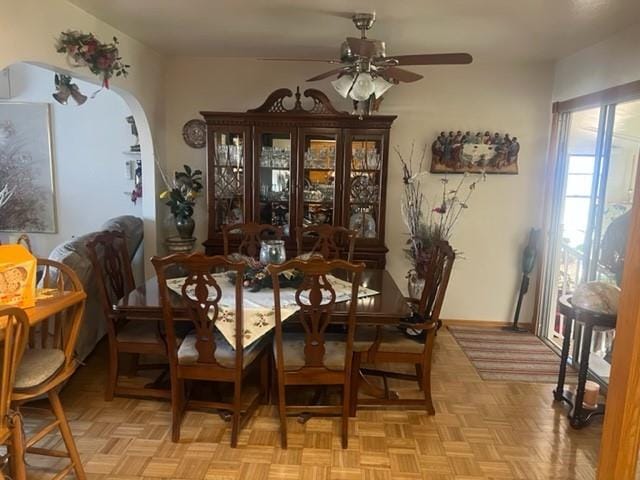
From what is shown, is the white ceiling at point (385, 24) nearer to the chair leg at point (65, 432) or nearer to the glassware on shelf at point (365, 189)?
the glassware on shelf at point (365, 189)

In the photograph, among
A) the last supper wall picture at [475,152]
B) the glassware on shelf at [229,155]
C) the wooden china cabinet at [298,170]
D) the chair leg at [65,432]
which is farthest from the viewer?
the last supper wall picture at [475,152]

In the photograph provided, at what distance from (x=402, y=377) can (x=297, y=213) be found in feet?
5.56

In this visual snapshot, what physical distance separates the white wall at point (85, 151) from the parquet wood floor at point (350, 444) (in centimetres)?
213

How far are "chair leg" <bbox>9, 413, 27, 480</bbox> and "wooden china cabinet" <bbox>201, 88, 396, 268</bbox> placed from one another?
8.26 ft

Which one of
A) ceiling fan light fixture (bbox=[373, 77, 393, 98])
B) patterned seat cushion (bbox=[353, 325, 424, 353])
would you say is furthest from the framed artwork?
patterned seat cushion (bbox=[353, 325, 424, 353])

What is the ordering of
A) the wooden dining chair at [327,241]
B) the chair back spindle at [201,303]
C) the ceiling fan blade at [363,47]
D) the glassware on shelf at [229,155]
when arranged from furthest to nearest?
the glassware on shelf at [229,155] < the wooden dining chair at [327,241] < the ceiling fan blade at [363,47] < the chair back spindle at [201,303]

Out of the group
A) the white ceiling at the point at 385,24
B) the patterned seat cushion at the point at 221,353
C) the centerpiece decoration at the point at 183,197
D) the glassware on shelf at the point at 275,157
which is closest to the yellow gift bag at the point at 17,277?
the patterned seat cushion at the point at 221,353

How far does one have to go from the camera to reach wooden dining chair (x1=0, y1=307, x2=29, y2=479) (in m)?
1.56

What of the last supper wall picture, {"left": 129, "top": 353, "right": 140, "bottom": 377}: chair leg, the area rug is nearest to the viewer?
{"left": 129, "top": 353, "right": 140, "bottom": 377}: chair leg

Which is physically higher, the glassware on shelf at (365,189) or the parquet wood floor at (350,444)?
the glassware on shelf at (365,189)

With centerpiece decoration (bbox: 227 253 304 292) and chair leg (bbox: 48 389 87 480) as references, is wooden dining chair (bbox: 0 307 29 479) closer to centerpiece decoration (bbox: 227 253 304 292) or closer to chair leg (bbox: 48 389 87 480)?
chair leg (bbox: 48 389 87 480)

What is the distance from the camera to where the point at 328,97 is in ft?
14.1

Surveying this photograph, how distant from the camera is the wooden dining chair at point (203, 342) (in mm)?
2297

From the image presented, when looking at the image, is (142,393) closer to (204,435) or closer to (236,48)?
(204,435)
